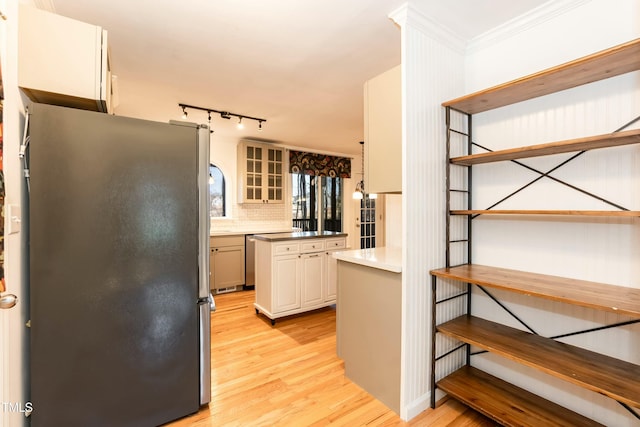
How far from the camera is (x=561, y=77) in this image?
4.85 ft

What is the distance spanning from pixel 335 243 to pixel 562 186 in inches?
93.8

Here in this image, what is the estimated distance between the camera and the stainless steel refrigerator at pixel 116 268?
1.42m

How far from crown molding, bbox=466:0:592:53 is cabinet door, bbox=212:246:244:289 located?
12.9 feet

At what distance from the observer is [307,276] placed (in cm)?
347

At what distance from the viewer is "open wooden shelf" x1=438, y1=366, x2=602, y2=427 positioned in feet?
5.12

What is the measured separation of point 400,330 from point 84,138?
203 centimetres

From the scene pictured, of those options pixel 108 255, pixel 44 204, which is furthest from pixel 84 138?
pixel 108 255

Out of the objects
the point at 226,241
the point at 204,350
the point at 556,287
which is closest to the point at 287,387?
the point at 204,350

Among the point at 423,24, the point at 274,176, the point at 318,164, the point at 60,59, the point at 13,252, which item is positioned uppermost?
the point at 423,24

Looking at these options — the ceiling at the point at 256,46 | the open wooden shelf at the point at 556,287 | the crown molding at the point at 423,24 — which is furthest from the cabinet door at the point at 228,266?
the crown molding at the point at 423,24

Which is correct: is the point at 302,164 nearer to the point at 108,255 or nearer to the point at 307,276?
the point at 307,276

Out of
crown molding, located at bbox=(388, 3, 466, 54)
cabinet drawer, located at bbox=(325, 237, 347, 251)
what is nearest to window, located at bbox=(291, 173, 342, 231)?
cabinet drawer, located at bbox=(325, 237, 347, 251)

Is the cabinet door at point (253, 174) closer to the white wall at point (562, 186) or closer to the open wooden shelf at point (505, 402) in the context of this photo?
the white wall at point (562, 186)

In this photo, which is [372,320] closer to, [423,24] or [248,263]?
[423,24]
